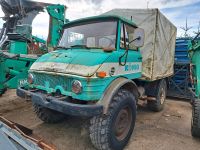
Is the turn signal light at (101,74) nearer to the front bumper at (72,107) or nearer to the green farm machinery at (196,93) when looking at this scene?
the front bumper at (72,107)

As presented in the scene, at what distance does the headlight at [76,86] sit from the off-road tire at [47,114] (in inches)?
63.8

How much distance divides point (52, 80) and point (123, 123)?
59.7 inches

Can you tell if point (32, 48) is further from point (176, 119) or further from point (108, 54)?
point (176, 119)

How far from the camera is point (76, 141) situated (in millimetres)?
4035

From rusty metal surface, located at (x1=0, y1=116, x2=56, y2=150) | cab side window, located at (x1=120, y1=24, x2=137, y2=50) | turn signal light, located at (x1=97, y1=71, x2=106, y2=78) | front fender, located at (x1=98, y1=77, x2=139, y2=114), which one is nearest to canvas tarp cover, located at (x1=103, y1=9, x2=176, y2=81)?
cab side window, located at (x1=120, y1=24, x2=137, y2=50)

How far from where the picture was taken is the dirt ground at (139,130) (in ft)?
13.0

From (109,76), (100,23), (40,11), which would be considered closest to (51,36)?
(100,23)

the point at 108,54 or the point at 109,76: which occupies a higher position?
the point at 108,54

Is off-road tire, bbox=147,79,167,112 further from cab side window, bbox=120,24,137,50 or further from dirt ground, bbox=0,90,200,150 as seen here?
cab side window, bbox=120,24,137,50

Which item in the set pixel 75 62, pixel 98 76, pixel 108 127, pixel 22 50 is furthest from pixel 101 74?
pixel 22 50

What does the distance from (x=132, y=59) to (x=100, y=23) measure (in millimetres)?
980

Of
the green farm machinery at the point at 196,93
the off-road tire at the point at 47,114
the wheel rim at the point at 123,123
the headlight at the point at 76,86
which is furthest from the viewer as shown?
the off-road tire at the point at 47,114

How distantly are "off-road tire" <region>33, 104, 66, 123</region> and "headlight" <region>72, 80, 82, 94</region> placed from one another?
5.32 feet

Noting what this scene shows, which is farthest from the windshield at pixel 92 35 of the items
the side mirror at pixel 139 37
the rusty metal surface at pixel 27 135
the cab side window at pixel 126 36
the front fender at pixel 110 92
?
the rusty metal surface at pixel 27 135
